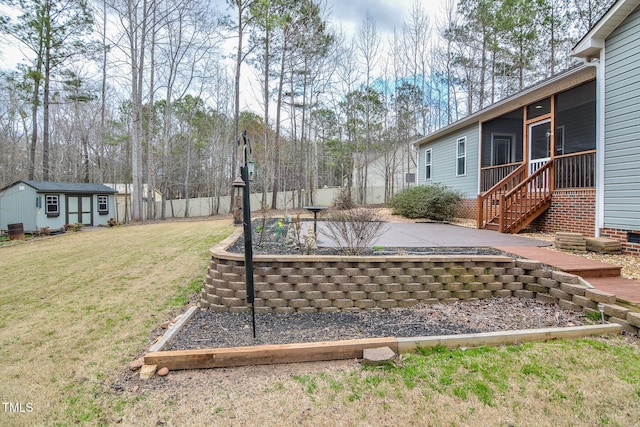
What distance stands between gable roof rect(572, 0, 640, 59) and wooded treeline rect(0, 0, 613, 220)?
11.8m

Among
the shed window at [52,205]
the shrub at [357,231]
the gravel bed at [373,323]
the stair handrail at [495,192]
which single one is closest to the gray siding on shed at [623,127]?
the stair handrail at [495,192]

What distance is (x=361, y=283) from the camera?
3797 millimetres

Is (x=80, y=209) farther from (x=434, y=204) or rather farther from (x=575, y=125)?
(x=575, y=125)

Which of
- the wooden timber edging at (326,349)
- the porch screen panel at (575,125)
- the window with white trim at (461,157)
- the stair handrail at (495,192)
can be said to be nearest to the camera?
the wooden timber edging at (326,349)

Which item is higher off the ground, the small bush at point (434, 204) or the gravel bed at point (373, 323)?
the small bush at point (434, 204)

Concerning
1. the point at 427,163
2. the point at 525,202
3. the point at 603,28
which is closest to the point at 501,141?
the point at 427,163

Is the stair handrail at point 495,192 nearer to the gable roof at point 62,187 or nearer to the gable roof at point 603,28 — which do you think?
the gable roof at point 603,28

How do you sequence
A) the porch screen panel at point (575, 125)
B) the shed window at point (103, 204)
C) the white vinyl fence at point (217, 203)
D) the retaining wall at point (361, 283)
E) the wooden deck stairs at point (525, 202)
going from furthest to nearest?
1. the white vinyl fence at point (217, 203)
2. the shed window at point (103, 204)
3. the porch screen panel at point (575, 125)
4. the wooden deck stairs at point (525, 202)
5. the retaining wall at point (361, 283)

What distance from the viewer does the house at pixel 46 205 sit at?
46.5ft

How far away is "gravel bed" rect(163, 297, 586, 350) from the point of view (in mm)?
3100

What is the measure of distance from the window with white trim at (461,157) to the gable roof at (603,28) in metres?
5.14

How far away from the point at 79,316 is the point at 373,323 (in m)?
3.79

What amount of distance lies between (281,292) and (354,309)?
92 centimetres

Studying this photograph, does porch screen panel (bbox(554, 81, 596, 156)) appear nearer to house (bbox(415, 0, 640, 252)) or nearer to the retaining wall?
house (bbox(415, 0, 640, 252))
